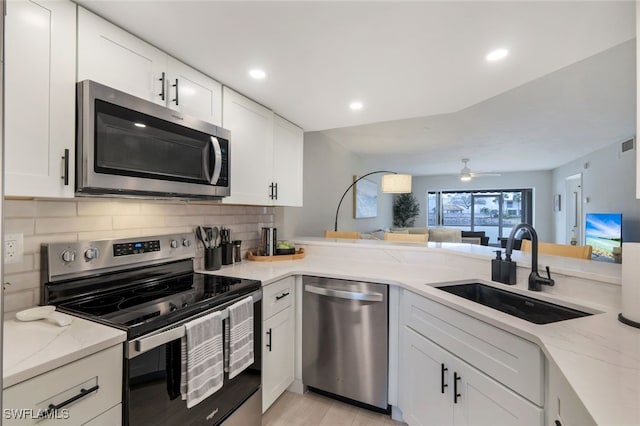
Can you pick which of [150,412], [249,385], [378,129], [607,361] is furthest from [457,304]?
[378,129]

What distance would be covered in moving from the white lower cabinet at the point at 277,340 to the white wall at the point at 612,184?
511 cm

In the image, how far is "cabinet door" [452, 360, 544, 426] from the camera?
108 cm

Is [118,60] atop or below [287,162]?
atop

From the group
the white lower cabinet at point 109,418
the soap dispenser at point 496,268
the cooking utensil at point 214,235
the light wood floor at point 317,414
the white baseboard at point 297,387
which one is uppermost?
the cooking utensil at point 214,235

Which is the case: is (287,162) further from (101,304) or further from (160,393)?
(160,393)

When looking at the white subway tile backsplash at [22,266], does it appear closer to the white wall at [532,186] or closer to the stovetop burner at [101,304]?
the stovetop burner at [101,304]

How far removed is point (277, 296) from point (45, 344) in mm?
1230

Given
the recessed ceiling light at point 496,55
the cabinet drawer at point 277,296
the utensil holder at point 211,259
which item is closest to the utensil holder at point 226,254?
the utensil holder at point 211,259

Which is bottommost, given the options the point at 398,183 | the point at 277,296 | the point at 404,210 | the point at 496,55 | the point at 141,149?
the point at 277,296

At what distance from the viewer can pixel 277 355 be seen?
2035mm

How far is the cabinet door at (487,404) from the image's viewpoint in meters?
1.08

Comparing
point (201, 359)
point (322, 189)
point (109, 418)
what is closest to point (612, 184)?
point (322, 189)

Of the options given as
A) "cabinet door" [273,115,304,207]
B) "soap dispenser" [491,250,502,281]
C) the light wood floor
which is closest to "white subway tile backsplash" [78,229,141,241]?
"cabinet door" [273,115,304,207]

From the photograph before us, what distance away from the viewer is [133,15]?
52.3 inches
